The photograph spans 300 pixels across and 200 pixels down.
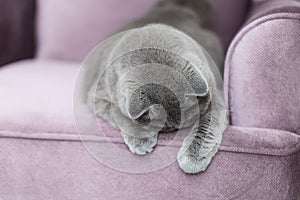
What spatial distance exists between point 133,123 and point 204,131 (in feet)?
0.49

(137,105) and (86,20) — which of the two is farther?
(86,20)

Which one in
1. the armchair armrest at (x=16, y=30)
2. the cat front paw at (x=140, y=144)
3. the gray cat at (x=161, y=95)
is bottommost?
the armchair armrest at (x=16, y=30)

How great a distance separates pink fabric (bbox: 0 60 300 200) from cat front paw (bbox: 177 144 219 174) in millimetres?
17

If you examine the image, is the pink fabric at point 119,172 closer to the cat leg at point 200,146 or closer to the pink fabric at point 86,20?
the cat leg at point 200,146

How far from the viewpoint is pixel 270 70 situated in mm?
972

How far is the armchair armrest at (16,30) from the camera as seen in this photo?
5.11 ft

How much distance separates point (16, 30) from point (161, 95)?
93 centimetres

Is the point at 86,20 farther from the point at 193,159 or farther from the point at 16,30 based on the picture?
the point at 193,159

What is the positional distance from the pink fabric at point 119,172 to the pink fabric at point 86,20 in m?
0.64

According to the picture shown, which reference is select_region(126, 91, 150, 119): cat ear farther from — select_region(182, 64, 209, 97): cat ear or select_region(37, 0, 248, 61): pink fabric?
→ select_region(37, 0, 248, 61): pink fabric

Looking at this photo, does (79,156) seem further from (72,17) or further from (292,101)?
(72,17)

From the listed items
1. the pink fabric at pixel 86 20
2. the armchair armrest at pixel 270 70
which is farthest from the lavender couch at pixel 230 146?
the pink fabric at pixel 86 20

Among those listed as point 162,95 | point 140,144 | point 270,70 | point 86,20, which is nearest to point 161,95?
point 162,95

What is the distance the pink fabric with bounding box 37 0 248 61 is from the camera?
5.14 feet
